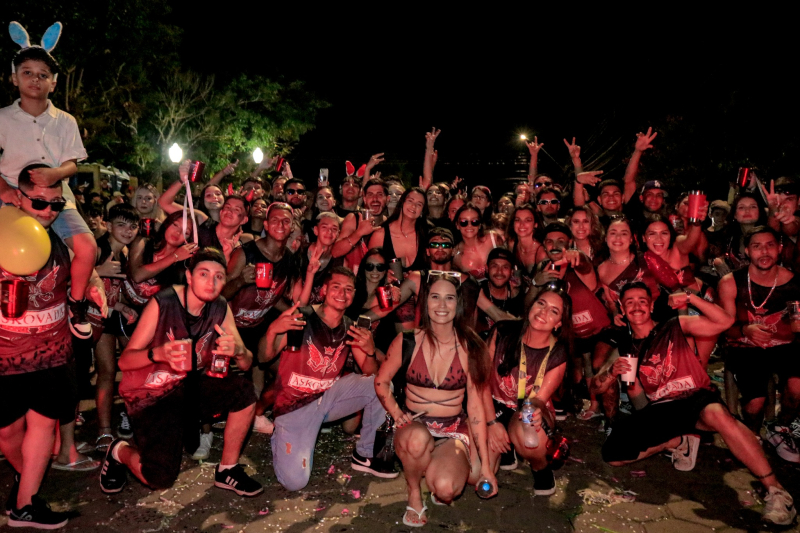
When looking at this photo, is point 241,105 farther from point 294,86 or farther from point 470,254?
point 470,254

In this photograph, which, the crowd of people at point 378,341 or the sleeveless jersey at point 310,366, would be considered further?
the sleeveless jersey at point 310,366

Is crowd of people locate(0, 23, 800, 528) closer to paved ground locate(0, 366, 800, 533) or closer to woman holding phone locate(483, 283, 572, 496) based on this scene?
woman holding phone locate(483, 283, 572, 496)

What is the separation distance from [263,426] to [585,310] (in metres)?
3.38

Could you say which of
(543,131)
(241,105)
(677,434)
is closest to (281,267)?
(677,434)

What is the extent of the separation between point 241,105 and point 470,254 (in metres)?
22.8

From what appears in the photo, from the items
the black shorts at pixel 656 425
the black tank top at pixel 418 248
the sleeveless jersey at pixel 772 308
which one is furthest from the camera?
the black tank top at pixel 418 248

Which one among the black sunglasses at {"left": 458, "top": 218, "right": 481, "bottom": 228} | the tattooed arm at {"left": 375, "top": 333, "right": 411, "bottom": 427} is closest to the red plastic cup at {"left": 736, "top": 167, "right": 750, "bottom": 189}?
the black sunglasses at {"left": 458, "top": 218, "right": 481, "bottom": 228}

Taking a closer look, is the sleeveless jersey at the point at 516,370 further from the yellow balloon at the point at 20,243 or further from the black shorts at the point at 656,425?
the yellow balloon at the point at 20,243

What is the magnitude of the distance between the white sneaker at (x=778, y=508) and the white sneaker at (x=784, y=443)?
110cm

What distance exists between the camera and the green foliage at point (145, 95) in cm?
1498

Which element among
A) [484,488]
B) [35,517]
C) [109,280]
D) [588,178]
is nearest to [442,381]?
[484,488]

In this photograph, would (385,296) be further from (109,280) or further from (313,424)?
(109,280)

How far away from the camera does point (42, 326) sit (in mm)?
3787

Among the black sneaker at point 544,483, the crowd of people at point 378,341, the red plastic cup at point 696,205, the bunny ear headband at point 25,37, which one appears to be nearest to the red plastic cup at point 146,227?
the crowd of people at point 378,341
